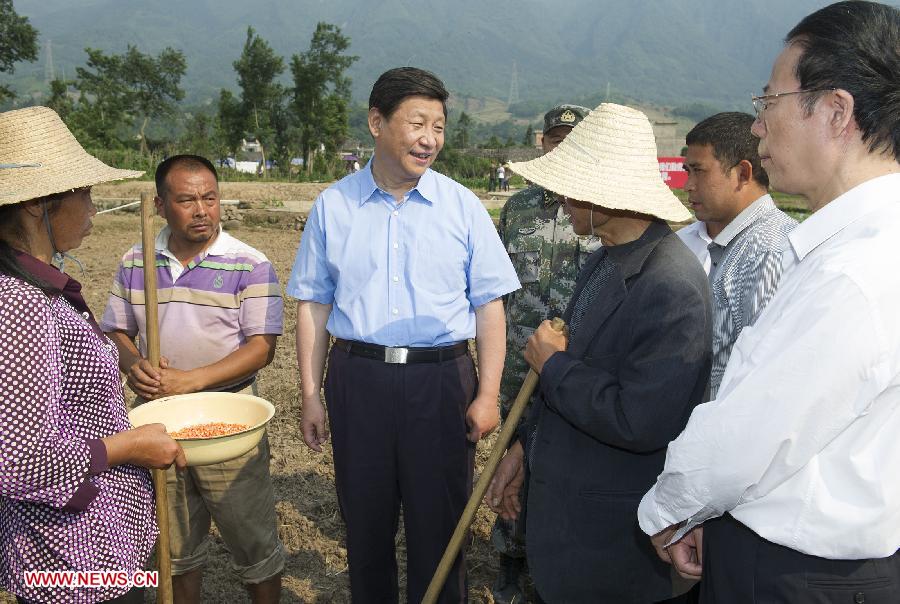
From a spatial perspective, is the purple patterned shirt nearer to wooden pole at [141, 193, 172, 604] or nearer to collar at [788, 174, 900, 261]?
wooden pole at [141, 193, 172, 604]

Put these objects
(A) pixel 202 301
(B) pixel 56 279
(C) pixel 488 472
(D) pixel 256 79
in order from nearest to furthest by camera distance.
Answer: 1. (B) pixel 56 279
2. (C) pixel 488 472
3. (A) pixel 202 301
4. (D) pixel 256 79

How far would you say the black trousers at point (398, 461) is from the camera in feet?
8.77

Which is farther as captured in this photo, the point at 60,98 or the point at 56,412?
the point at 60,98

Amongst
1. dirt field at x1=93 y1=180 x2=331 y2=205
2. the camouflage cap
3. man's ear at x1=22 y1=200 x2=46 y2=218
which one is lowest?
dirt field at x1=93 y1=180 x2=331 y2=205

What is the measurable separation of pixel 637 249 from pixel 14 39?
39.5 meters

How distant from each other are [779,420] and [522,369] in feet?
6.75

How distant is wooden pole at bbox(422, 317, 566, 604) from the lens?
7.48ft

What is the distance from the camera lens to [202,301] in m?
2.90

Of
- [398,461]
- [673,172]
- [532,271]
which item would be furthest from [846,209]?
[673,172]

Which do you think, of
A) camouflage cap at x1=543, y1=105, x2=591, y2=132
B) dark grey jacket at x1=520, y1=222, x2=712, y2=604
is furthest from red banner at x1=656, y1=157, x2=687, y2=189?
dark grey jacket at x1=520, y1=222, x2=712, y2=604

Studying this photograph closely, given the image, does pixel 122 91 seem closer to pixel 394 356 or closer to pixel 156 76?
pixel 156 76

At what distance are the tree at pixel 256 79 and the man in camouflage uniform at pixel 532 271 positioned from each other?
35676 millimetres

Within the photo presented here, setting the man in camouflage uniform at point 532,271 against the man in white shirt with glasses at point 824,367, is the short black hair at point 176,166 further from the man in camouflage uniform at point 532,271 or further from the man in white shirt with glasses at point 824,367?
the man in white shirt with glasses at point 824,367

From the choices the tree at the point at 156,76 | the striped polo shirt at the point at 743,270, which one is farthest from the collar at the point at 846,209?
the tree at the point at 156,76
